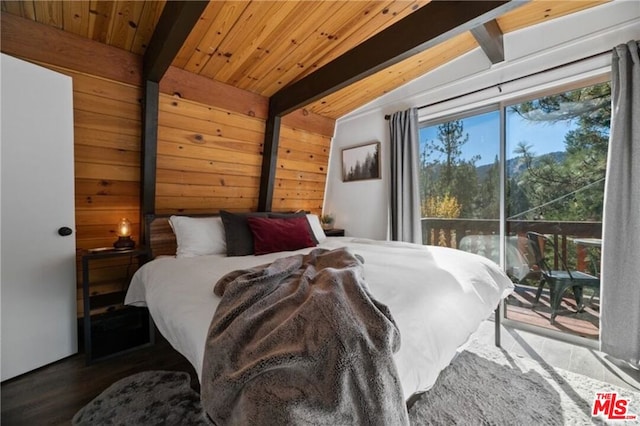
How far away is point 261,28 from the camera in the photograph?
184 cm

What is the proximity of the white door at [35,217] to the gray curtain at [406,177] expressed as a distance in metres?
2.75

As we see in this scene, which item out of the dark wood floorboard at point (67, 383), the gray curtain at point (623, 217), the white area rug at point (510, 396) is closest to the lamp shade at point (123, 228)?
the dark wood floorboard at point (67, 383)

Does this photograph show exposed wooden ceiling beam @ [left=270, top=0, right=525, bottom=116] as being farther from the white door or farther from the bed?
the white door

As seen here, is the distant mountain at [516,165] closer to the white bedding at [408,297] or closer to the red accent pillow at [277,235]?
the white bedding at [408,297]

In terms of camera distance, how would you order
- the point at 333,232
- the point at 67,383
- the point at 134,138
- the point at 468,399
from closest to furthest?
the point at 468,399, the point at 67,383, the point at 134,138, the point at 333,232

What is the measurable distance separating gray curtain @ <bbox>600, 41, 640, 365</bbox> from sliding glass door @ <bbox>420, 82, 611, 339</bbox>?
219 millimetres

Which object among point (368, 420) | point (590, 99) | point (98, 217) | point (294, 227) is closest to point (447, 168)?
point (590, 99)

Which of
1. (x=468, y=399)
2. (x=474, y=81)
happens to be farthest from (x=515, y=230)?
(x=468, y=399)

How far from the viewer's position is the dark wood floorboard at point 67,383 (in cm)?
139

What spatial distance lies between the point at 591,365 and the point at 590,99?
6.27ft

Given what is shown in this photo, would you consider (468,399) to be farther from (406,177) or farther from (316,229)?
(406,177)

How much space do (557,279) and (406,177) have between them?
5.07 feet

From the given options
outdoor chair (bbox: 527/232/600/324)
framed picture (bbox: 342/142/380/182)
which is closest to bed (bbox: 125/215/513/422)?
outdoor chair (bbox: 527/232/600/324)

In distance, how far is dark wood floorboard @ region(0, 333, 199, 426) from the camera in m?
1.39
